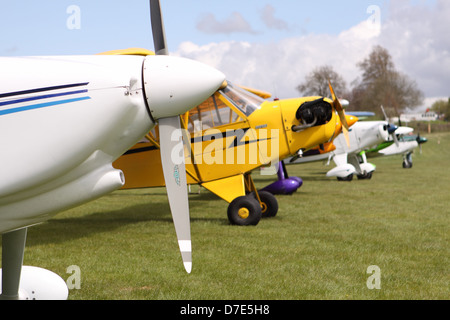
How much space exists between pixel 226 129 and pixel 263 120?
656mm

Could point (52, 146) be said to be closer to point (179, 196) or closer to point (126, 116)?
point (126, 116)

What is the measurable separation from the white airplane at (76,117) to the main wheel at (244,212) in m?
5.08

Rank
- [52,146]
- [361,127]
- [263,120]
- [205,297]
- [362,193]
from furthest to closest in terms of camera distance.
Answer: [361,127], [362,193], [263,120], [205,297], [52,146]

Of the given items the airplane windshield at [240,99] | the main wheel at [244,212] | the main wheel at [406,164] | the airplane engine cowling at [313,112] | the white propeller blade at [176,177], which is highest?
the airplane windshield at [240,99]

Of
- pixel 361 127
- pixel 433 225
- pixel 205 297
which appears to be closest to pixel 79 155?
pixel 205 297

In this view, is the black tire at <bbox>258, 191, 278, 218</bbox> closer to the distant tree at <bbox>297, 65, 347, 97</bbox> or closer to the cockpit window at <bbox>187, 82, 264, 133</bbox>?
the cockpit window at <bbox>187, 82, 264, 133</bbox>

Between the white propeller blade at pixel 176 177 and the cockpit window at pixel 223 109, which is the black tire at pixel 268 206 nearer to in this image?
the cockpit window at pixel 223 109

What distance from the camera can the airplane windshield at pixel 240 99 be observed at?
8.45 metres

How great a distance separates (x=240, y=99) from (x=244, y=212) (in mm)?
1965

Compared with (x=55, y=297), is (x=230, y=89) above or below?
above

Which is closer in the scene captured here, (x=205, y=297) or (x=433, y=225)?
(x=205, y=297)

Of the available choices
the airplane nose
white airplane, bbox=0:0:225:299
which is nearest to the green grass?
white airplane, bbox=0:0:225:299

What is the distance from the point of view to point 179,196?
3.36 meters

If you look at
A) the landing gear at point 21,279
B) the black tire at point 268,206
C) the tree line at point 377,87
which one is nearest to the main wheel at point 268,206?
the black tire at point 268,206
